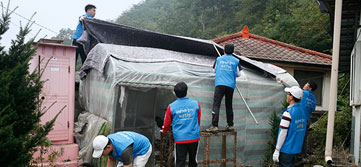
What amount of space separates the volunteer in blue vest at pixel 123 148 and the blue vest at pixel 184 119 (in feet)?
2.68

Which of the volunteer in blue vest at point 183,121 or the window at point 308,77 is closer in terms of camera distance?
the volunteer in blue vest at point 183,121

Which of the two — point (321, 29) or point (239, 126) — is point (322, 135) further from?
point (321, 29)

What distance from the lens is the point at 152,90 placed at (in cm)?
722

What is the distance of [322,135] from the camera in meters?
8.11

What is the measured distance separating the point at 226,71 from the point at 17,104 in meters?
3.89

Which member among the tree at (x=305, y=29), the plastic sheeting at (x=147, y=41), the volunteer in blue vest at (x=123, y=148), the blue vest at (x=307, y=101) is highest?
the tree at (x=305, y=29)

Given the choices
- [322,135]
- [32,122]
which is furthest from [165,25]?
[32,122]

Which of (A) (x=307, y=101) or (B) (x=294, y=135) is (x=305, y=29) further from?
(B) (x=294, y=135)

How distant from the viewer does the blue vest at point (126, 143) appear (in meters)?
3.82

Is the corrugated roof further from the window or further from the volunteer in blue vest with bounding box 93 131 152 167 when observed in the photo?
the volunteer in blue vest with bounding box 93 131 152 167

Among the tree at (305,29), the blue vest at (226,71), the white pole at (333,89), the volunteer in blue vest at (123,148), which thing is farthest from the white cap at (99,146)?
the tree at (305,29)

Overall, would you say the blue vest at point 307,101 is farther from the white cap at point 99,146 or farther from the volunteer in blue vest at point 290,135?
the white cap at point 99,146

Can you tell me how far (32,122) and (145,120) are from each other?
3809 mm

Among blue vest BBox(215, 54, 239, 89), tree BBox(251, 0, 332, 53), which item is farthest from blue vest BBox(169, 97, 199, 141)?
tree BBox(251, 0, 332, 53)
